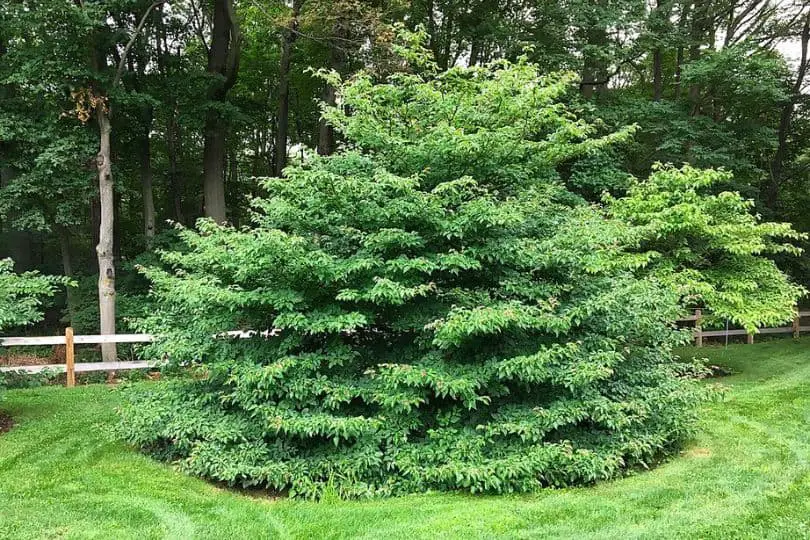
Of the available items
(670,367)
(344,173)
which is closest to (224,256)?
(344,173)

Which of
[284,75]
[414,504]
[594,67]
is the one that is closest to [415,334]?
[414,504]

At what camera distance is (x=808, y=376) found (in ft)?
34.8

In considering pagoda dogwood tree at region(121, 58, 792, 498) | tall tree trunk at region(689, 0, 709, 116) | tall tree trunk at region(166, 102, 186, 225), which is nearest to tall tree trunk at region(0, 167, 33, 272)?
tall tree trunk at region(166, 102, 186, 225)

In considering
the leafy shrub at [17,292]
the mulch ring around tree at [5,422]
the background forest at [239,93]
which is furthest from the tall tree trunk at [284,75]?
the mulch ring around tree at [5,422]

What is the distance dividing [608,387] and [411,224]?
2713 millimetres

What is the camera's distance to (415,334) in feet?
20.9

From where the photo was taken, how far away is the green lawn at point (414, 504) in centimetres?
429

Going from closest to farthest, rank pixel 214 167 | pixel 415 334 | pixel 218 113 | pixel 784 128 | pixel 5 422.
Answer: pixel 415 334
pixel 5 422
pixel 218 113
pixel 214 167
pixel 784 128

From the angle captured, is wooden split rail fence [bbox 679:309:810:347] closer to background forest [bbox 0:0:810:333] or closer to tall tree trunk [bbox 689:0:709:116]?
background forest [bbox 0:0:810:333]

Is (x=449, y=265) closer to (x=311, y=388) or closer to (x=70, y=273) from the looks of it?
(x=311, y=388)

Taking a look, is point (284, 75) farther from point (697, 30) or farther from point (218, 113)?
point (697, 30)

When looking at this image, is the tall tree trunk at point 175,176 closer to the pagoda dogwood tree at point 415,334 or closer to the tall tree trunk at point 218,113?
the tall tree trunk at point 218,113

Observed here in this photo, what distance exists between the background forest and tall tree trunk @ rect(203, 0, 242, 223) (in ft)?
0.13

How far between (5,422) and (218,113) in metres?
9.15
